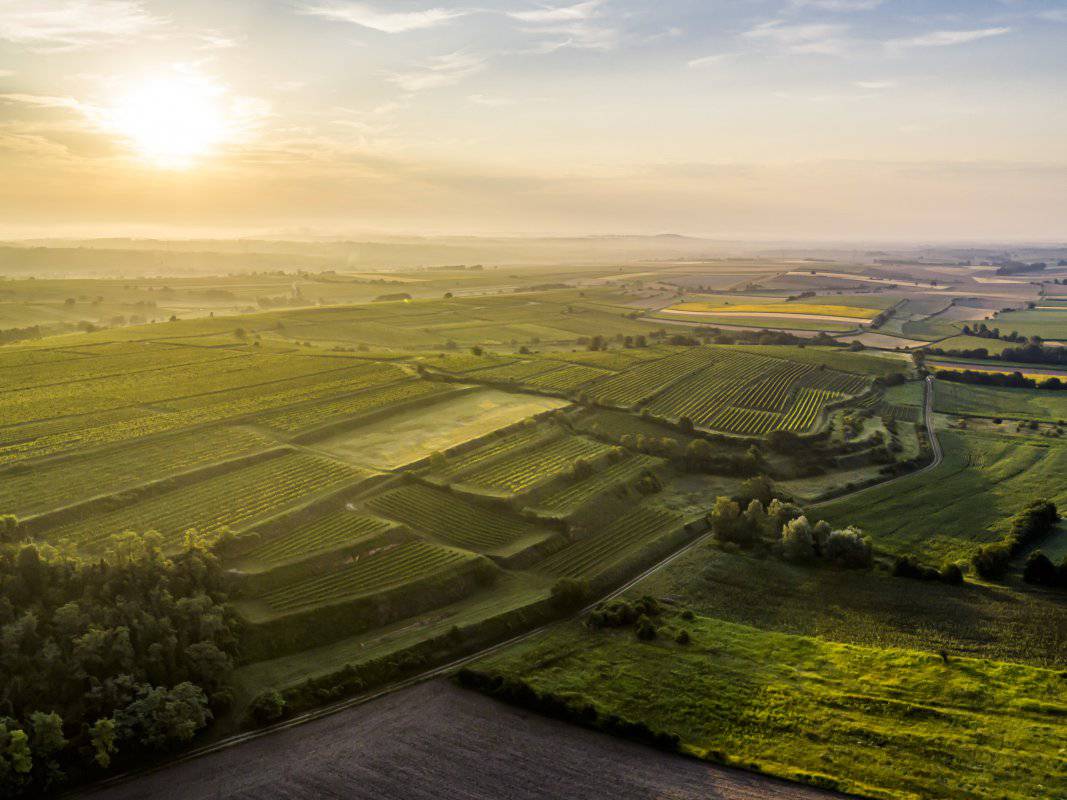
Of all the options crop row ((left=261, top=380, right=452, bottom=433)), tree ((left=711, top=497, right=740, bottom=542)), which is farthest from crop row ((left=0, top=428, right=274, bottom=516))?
tree ((left=711, top=497, right=740, bottom=542))

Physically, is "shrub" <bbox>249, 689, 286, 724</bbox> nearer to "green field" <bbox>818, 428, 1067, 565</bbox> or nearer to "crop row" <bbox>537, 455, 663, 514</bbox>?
"crop row" <bbox>537, 455, 663, 514</bbox>

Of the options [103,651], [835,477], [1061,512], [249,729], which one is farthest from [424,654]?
[1061,512]

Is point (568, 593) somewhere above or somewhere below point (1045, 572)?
below

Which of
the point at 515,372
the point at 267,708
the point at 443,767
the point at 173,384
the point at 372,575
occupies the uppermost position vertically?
the point at 515,372

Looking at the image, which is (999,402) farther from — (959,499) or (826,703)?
(826,703)

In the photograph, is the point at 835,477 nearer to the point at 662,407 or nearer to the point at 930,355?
the point at 662,407

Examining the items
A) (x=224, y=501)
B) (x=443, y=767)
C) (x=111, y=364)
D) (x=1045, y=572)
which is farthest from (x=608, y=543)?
(x=111, y=364)
